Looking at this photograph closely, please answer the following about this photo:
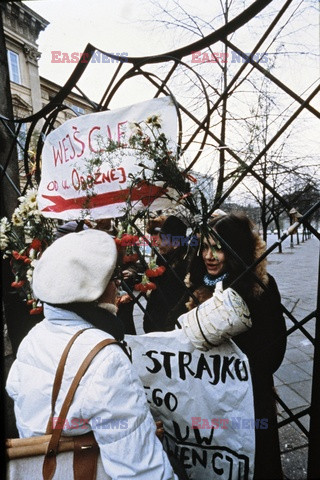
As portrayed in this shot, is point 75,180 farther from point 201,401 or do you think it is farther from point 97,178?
point 201,401

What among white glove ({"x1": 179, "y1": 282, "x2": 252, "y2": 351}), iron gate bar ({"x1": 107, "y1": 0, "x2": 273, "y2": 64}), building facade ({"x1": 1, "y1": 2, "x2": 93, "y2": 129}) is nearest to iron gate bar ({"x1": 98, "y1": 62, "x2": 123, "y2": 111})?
iron gate bar ({"x1": 107, "y1": 0, "x2": 273, "y2": 64})

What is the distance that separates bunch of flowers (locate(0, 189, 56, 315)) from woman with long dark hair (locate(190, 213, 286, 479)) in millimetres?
1095

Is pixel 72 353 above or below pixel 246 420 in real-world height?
above

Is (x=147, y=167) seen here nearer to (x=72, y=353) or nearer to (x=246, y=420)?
(x=72, y=353)

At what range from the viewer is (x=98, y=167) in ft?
5.31

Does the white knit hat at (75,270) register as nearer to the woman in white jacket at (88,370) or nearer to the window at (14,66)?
the woman in white jacket at (88,370)

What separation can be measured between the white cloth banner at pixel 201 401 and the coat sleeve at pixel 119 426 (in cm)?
35

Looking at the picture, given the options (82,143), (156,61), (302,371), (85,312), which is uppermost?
(156,61)

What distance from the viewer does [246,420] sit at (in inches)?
51.1

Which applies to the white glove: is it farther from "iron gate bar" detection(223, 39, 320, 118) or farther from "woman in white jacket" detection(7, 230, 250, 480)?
"iron gate bar" detection(223, 39, 320, 118)

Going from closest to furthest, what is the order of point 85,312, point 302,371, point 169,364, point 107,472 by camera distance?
point 107,472, point 85,312, point 169,364, point 302,371

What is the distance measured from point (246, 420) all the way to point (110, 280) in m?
0.87

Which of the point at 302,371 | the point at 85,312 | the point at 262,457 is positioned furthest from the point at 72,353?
the point at 302,371

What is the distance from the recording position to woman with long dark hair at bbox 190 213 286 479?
1551 millimetres
